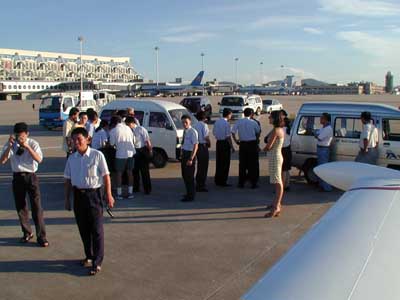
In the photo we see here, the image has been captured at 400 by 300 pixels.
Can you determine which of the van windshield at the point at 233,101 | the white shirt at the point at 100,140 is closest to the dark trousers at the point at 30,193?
the white shirt at the point at 100,140

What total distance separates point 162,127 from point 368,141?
6.05 m

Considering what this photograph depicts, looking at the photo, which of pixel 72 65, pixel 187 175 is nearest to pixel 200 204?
pixel 187 175

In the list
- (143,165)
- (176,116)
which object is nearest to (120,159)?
(143,165)

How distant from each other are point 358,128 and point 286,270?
8.54 metres

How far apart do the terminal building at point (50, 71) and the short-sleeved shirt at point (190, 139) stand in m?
86.9

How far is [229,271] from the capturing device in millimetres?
5383

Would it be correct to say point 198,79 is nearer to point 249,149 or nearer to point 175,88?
point 175,88

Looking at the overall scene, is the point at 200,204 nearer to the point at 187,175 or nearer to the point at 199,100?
the point at 187,175

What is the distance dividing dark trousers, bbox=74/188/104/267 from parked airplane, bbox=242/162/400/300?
3.35m

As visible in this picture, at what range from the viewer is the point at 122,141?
8.74 m

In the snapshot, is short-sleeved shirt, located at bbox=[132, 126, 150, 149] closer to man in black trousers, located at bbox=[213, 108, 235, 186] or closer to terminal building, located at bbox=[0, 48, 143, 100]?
man in black trousers, located at bbox=[213, 108, 235, 186]

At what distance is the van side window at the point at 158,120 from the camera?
1274 centimetres

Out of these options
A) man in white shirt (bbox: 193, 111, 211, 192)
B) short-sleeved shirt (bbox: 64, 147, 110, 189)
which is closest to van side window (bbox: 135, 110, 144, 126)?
man in white shirt (bbox: 193, 111, 211, 192)

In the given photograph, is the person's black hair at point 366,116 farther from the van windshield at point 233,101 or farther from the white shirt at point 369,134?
the van windshield at point 233,101
